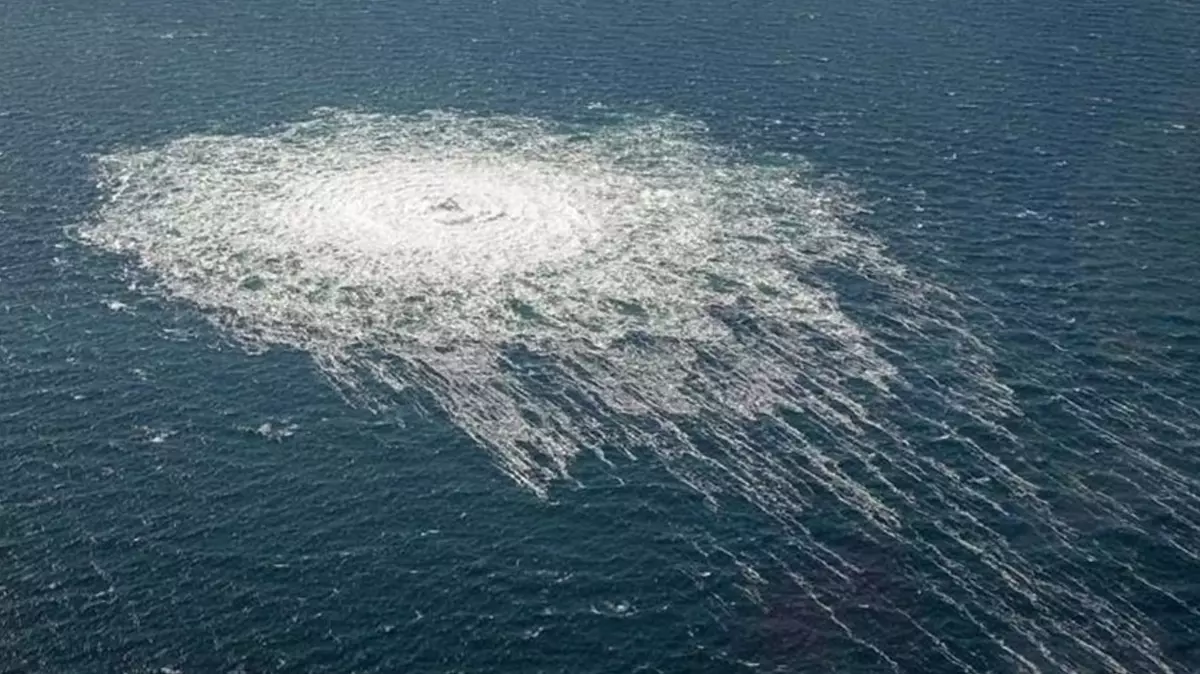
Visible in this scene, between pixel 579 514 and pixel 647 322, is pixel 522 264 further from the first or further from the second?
pixel 579 514

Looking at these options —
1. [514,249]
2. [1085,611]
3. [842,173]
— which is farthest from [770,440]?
[842,173]

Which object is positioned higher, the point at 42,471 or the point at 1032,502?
the point at 1032,502

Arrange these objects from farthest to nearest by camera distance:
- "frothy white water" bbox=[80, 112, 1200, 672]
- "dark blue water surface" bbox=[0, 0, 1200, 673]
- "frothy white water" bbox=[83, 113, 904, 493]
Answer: "frothy white water" bbox=[83, 113, 904, 493] < "frothy white water" bbox=[80, 112, 1200, 672] < "dark blue water surface" bbox=[0, 0, 1200, 673]

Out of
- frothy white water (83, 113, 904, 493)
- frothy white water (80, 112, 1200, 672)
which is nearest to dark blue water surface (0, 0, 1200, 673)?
frothy white water (80, 112, 1200, 672)

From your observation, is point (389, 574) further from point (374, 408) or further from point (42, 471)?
point (42, 471)

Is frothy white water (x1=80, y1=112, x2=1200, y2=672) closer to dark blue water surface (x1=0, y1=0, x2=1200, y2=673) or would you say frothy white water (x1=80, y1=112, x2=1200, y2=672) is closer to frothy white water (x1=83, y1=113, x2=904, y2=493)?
frothy white water (x1=83, y1=113, x2=904, y2=493)

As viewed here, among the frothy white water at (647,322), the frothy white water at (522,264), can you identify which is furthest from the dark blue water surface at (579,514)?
the frothy white water at (522,264)

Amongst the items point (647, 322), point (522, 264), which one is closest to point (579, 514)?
point (647, 322)

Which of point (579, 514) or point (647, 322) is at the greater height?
point (647, 322)

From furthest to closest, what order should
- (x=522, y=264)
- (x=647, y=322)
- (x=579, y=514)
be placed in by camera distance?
(x=522, y=264)
(x=647, y=322)
(x=579, y=514)
